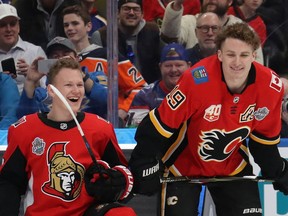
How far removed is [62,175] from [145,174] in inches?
12.8

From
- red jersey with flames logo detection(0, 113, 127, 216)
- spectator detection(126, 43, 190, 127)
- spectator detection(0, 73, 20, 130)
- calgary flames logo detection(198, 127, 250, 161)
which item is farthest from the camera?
spectator detection(126, 43, 190, 127)

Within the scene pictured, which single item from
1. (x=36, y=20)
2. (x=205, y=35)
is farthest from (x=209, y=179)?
(x=36, y=20)

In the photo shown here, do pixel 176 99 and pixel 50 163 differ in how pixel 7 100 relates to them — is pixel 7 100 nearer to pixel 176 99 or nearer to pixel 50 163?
pixel 50 163

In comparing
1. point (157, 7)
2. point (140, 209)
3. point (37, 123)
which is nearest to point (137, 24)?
point (157, 7)

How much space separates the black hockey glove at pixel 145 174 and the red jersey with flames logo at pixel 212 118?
1.5 inches

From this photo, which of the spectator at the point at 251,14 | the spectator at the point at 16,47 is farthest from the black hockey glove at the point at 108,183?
the spectator at the point at 251,14

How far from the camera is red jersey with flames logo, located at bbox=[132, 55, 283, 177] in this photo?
3262 mm

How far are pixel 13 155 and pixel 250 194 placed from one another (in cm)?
96

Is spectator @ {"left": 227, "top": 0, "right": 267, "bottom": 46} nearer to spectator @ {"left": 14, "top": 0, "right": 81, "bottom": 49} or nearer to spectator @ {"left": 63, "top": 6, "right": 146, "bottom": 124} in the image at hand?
spectator @ {"left": 63, "top": 6, "right": 146, "bottom": 124}

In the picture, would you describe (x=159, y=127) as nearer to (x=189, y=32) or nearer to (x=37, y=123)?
(x=37, y=123)

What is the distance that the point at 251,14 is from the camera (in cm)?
463

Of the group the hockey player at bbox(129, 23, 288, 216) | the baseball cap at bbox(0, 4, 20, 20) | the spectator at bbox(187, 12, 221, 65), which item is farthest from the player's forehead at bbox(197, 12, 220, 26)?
the hockey player at bbox(129, 23, 288, 216)

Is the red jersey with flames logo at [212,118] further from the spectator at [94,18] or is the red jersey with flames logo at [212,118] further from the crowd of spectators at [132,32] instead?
the spectator at [94,18]

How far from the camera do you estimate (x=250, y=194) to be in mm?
3357
